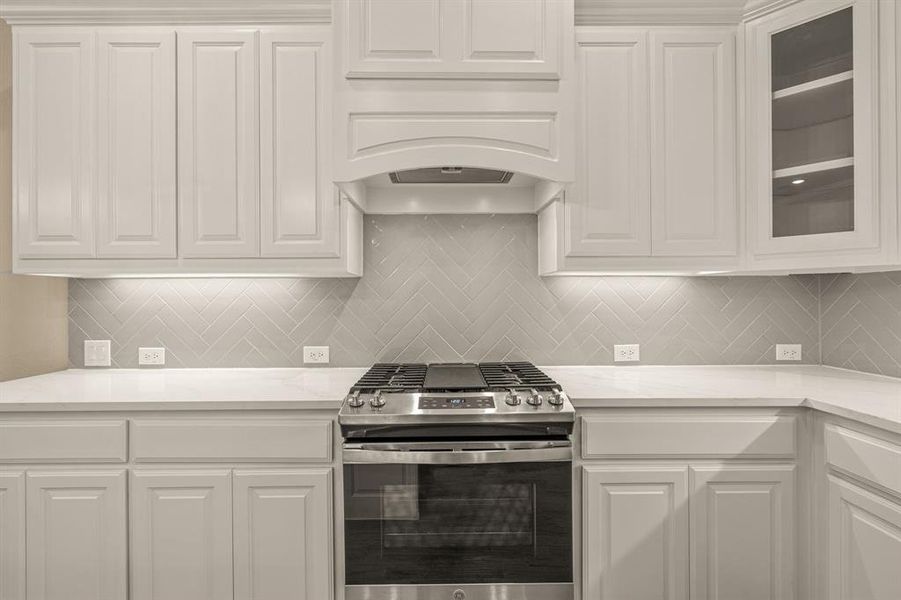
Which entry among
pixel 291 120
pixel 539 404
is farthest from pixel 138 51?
pixel 539 404

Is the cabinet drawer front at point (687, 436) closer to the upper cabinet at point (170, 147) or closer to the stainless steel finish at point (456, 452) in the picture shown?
the stainless steel finish at point (456, 452)

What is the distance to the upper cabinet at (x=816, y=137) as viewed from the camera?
1.93 meters

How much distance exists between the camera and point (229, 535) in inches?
74.4

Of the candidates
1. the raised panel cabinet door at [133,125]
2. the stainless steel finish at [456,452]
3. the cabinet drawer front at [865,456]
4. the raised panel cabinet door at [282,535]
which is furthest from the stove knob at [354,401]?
the cabinet drawer front at [865,456]

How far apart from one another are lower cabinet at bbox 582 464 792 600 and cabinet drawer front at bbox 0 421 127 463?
167cm

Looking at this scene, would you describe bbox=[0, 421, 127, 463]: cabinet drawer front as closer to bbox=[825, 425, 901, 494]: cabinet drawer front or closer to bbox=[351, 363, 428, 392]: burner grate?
bbox=[351, 363, 428, 392]: burner grate

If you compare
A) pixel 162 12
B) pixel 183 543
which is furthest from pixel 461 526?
pixel 162 12

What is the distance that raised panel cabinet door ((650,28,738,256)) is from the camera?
223 cm

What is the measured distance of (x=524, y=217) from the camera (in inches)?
104

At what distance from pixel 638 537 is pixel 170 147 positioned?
2326 millimetres

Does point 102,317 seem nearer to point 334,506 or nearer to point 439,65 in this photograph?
point 334,506

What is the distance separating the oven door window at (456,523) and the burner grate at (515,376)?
29 centimetres

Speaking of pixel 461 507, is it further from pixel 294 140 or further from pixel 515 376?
pixel 294 140

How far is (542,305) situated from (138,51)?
2051 mm
